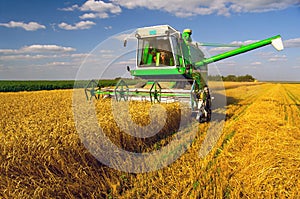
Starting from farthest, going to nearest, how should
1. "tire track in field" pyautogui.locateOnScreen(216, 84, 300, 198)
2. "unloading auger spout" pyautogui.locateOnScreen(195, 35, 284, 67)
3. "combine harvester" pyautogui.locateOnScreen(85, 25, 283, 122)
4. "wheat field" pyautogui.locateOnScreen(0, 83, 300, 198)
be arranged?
"unloading auger spout" pyautogui.locateOnScreen(195, 35, 284, 67), "combine harvester" pyautogui.locateOnScreen(85, 25, 283, 122), "tire track in field" pyautogui.locateOnScreen(216, 84, 300, 198), "wheat field" pyautogui.locateOnScreen(0, 83, 300, 198)

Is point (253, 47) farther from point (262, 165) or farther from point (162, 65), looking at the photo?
point (262, 165)

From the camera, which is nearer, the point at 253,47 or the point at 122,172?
the point at 122,172

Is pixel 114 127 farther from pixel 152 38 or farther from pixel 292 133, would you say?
pixel 152 38

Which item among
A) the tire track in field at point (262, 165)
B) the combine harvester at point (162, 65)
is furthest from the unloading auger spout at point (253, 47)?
the tire track in field at point (262, 165)

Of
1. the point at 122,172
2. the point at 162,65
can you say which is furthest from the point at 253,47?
the point at 122,172

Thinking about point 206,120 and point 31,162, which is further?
point 206,120

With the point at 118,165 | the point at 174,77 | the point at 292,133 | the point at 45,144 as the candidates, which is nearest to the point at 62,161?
the point at 45,144

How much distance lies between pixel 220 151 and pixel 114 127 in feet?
6.42

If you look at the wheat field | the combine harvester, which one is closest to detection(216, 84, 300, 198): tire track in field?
the wheat field

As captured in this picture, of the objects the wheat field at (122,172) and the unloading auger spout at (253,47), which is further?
the unloading auger spout at (253,47)

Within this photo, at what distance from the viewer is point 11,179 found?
8.58ft

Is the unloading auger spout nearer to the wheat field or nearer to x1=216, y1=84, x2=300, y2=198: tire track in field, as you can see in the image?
x1=216, y1=84, x2=300, y2=198: tire track in field

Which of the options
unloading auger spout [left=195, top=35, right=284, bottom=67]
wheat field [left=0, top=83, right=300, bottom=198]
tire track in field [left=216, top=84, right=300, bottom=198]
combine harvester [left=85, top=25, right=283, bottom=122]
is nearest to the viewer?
wheat field [left=0, top=83, right=300, bottom=198]

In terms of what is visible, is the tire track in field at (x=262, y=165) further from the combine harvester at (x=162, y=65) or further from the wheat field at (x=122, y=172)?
the combine harvester at (x=162, y=65)
